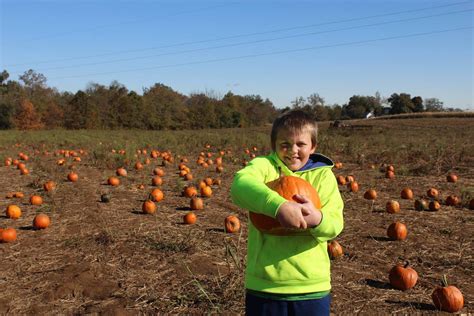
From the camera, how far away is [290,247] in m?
2.14

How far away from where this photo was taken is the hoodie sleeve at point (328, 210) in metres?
1.98

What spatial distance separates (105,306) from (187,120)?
52.5 metres

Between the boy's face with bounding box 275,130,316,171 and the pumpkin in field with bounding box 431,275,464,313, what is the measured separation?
208 centimetres

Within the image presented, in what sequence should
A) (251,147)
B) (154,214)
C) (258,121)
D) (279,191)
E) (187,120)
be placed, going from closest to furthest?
(279,191), (154,214), (251,147), (187,120), (258,121)

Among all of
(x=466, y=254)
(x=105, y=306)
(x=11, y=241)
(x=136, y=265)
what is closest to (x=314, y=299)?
(x=105, y=306)

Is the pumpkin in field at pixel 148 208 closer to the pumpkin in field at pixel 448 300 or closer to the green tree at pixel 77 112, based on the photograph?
the pumpkin in field at pixel 448 300

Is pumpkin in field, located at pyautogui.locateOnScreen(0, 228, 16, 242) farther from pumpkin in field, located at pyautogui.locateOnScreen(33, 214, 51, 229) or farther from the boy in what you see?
the boy

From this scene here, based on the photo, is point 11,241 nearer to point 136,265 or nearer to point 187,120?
point 136,265

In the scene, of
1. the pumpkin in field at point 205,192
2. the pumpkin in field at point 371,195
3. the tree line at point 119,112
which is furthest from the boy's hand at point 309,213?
the tree line at point 119,112

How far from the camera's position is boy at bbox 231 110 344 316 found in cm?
207

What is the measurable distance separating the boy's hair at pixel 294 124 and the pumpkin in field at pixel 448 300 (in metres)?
2.13

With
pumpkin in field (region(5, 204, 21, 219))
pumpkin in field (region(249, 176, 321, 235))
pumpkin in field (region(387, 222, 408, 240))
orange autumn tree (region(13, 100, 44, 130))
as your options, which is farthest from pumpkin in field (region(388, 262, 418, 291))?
orange autumn tree (region(13, 100, 44, 130))

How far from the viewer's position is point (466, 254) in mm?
4758

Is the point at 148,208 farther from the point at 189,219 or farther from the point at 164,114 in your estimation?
the point at 164,114
